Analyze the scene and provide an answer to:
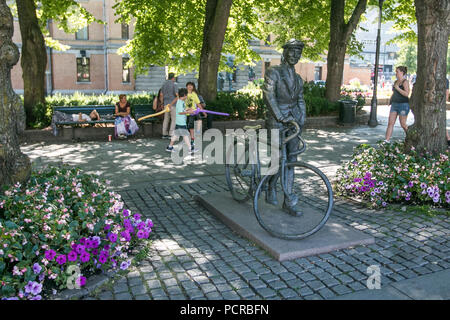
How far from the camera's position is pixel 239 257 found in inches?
201

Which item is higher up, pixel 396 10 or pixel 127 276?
pixel 396 10

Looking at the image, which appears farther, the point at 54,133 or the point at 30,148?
the point at 54,133

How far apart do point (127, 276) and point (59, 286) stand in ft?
2.18

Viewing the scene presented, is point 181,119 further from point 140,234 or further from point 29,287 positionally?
point 29,287

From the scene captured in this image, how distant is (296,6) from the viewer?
72.7 ft

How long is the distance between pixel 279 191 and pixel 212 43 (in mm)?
8949

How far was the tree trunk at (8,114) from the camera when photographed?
17.7 feet

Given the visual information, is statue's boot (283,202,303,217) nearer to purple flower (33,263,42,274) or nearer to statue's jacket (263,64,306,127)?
statue's jacket (263,64,306,127)

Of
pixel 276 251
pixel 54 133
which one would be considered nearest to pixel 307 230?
pixel 276 251

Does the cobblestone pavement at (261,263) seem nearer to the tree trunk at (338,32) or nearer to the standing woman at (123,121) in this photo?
the standing woman at (123,121)

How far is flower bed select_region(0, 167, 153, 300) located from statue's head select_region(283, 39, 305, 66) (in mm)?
2792

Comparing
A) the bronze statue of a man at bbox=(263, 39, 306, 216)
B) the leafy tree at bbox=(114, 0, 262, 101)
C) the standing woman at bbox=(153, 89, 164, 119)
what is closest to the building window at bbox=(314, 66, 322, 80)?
the leafy tree at bbox=(114, 0, 262, 101)

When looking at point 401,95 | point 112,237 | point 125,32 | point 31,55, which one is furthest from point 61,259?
point 125,32

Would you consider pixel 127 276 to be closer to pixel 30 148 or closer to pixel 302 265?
pixel 302 265
